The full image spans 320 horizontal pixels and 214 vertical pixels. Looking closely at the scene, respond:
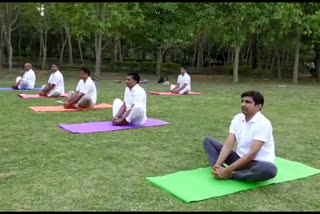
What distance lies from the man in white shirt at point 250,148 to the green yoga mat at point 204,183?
0.31 feet

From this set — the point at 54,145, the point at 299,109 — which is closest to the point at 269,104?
the point at 299,109

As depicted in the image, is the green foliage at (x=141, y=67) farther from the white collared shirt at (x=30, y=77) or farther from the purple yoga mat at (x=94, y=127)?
the purple yoga mat at (x=94, y=127)

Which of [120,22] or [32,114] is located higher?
[120,22]

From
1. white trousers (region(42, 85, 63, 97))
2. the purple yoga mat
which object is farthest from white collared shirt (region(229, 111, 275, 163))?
white trousers (region(42, 85, 63, 97))

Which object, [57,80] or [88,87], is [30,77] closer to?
[57,80]

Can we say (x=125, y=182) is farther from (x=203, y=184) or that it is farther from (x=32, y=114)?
(x=32, y=114)

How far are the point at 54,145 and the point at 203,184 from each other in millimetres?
2347

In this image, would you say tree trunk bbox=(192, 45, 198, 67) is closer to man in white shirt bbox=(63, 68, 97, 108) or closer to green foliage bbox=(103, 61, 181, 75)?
green foliage bbox=(103, 61, 181, 75)

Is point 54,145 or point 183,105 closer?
point 54,145

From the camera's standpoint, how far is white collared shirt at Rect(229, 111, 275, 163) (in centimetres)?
388

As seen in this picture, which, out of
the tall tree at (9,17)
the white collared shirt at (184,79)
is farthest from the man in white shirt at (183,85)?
the tall tree at (9,17)

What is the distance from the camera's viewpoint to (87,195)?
3.50m

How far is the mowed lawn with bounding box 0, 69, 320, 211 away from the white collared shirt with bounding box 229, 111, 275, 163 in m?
0.33

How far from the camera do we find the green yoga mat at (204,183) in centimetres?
358
